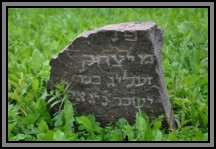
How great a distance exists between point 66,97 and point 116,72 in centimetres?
36

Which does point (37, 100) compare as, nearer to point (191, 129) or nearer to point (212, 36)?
point (191, 129)

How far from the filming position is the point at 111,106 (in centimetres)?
309

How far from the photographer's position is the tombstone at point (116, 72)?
294 centimetres

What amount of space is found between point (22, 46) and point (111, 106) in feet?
6.64

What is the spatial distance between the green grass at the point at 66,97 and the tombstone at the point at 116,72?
0.07 metres

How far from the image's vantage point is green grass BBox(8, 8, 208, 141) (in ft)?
9.70

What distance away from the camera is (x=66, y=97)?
10.1 feet

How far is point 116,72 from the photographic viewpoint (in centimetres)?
→ 302

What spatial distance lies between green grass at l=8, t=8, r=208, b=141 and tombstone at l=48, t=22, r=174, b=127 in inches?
2.9

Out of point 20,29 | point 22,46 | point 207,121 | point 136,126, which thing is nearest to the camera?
point 136,126

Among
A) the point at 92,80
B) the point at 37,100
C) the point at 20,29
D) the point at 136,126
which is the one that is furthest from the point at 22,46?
the point at 136,126

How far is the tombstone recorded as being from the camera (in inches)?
116

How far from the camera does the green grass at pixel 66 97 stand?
2957 millimetres

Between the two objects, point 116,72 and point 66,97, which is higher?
point 116,72
